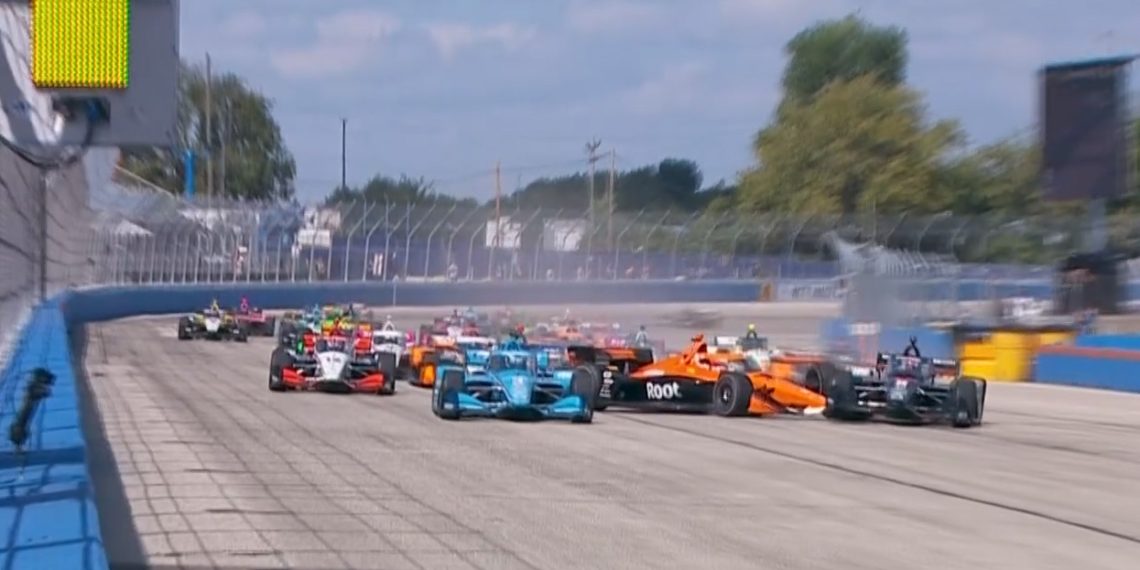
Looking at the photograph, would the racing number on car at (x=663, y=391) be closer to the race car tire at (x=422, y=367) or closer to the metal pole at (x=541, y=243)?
the race car tire at (x=422, y=367)

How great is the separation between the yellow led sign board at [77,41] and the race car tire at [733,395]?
10.1 meters

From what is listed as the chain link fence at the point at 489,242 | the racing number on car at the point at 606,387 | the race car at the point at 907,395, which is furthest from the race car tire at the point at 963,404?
the chain link fence at the point at 489,242

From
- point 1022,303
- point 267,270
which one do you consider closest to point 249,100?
point 267,270

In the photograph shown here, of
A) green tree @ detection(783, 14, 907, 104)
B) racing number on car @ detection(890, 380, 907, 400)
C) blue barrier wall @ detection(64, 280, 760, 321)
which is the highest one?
green tree @ detection(783, 14, 907, 104)

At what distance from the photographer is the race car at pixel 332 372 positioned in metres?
20.2

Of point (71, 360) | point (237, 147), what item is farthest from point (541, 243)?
point (237, 147)

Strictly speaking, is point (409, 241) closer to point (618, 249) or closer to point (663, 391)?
point (618, 249)

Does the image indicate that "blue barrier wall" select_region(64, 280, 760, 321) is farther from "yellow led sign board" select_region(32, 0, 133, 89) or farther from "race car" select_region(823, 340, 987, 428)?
"yellow led sign board" select_region(32, 0, 133, 89)

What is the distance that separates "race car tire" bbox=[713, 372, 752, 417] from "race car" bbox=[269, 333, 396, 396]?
13.7ft

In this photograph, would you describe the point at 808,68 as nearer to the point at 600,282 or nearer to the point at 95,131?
the point at 600,282

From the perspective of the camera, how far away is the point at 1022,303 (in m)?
38.2

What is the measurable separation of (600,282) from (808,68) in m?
48.1

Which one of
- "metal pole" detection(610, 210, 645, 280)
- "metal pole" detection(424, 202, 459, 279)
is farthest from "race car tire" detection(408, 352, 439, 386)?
"metal pole" detection(610, 210, 645, 280)

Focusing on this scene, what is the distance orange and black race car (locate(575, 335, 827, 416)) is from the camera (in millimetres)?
18703
